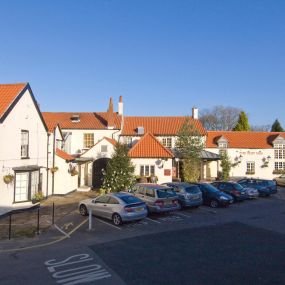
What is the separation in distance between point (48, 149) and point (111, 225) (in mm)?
11191

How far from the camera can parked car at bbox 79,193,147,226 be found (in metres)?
15.6

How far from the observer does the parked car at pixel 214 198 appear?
21.2 meters

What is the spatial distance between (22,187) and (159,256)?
42.6ft

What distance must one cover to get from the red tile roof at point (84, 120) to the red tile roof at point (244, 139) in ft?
43.7

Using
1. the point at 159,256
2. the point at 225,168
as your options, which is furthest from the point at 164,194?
the point at 225,168

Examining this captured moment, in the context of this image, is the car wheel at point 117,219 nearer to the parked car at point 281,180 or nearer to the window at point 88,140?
the window at point 88,140

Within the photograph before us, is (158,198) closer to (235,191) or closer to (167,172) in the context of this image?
(235,191)

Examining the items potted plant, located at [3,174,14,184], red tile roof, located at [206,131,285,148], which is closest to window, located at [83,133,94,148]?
red tile roof, located at [206,131,285,148]

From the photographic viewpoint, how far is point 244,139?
42.9 meters

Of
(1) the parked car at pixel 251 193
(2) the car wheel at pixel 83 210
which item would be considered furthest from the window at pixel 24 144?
(1) the parked car at pixel 251 193

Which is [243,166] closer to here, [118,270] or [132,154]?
[132,154]

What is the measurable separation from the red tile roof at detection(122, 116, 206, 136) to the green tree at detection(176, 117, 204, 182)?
5265 mm

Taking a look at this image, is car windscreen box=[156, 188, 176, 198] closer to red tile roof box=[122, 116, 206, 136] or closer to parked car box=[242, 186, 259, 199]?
parked car box=[242, 186, 259, 199]

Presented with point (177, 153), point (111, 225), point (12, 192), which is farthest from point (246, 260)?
point (177, 153)
